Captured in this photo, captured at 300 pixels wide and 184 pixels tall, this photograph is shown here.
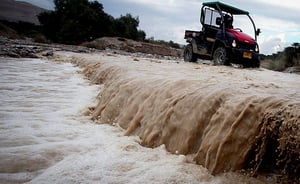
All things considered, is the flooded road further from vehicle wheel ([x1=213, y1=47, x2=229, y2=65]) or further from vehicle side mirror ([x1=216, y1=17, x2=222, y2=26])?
vehicle side mirror ([x1=216, y1=17, x2=222, y2=26])

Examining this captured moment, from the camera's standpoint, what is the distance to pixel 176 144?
8.07 feet

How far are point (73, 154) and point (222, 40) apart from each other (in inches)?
315

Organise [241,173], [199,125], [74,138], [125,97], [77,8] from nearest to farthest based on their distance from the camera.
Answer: [241,173] < [199,125] < [74,138] < [125,97] < [77,8]

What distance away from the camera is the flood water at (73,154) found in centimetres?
199

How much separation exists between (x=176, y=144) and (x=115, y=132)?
2.88ft

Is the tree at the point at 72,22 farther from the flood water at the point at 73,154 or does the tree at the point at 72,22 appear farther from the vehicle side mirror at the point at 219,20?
the flood water at the point at 73,154

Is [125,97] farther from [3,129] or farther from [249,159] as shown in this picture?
[249,159]

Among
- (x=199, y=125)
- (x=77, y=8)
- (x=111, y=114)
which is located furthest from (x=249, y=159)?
(x=77, y=8)

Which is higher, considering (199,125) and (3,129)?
(199,125)

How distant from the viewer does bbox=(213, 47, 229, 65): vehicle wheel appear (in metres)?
9.32

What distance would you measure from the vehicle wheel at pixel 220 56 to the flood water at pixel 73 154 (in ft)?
21.6

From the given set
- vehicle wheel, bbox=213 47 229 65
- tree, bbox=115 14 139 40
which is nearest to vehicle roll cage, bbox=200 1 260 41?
vehicle wheel, bbox=213 47 229 65

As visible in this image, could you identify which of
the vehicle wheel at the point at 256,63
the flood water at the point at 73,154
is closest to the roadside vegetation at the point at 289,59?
the vehicle wheel at the point at 256,63

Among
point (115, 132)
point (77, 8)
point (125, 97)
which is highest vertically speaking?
point (77, 8)
